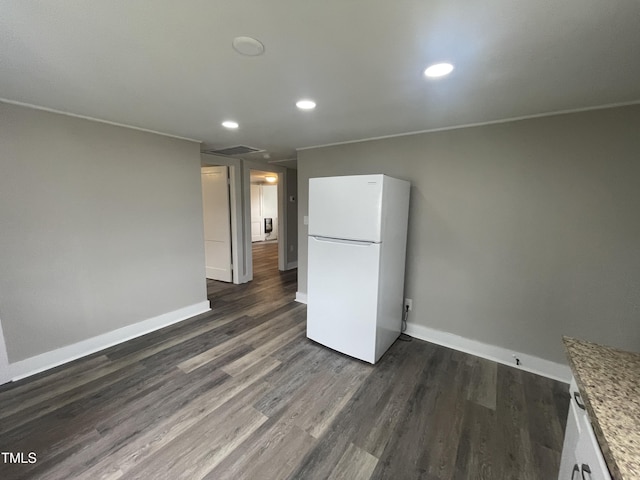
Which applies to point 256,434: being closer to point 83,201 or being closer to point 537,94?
point 83,201

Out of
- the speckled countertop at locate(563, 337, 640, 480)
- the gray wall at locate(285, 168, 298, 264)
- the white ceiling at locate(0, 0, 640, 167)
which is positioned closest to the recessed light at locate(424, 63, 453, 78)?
the white ceiling at locate(0, 0, 640, 167)

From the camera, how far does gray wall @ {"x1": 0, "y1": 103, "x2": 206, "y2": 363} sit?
2.03 m

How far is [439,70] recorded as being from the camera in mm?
1440

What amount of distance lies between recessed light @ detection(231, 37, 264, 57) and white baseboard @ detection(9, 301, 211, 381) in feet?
9.38

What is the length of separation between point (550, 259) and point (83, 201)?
13.4 feet

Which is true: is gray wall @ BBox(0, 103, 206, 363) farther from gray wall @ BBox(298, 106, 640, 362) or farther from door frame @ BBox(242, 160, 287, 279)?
gray wall @ BBox(298, 106, 640, 362)

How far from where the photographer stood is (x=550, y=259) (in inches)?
84.5

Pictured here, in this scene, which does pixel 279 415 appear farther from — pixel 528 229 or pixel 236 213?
pixel 236 213

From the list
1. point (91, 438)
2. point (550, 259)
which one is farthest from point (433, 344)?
point (91, 438)

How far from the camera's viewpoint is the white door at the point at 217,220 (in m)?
4.33

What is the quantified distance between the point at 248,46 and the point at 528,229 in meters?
2.49

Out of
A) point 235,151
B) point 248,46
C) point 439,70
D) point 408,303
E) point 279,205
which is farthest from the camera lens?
point 279,205

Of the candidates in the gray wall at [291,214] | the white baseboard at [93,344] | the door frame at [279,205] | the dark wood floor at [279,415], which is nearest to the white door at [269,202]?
the gray wall at [291,214]

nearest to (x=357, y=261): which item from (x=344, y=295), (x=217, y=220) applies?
(x=344, y=295)
